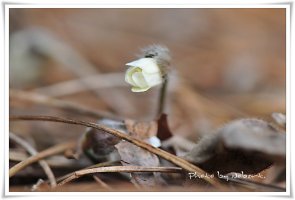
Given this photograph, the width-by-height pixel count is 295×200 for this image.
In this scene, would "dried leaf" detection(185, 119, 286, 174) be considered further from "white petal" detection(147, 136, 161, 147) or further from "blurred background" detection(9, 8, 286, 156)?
"blurred background" detection(9, 8, 286, 156)

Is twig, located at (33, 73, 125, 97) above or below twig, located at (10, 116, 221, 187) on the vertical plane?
above

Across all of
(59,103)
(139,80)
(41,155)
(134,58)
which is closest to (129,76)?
(139,80)

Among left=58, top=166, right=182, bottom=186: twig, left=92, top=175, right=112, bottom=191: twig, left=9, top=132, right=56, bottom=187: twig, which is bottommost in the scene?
left=92, top=175, right=112, bottom=191: twig

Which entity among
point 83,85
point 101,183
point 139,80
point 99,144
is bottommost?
point 101,183

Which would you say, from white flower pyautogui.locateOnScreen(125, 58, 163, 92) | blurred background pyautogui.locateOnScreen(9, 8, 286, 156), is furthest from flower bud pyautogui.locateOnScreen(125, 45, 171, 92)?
blurred background pyautogui.locateOnScreen(9, 8, 286, 156)

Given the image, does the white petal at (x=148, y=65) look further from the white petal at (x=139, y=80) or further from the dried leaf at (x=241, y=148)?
the dried leaf at (x=241, y=148)

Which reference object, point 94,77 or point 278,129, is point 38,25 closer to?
point 94,77

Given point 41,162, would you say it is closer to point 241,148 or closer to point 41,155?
point 41,155
